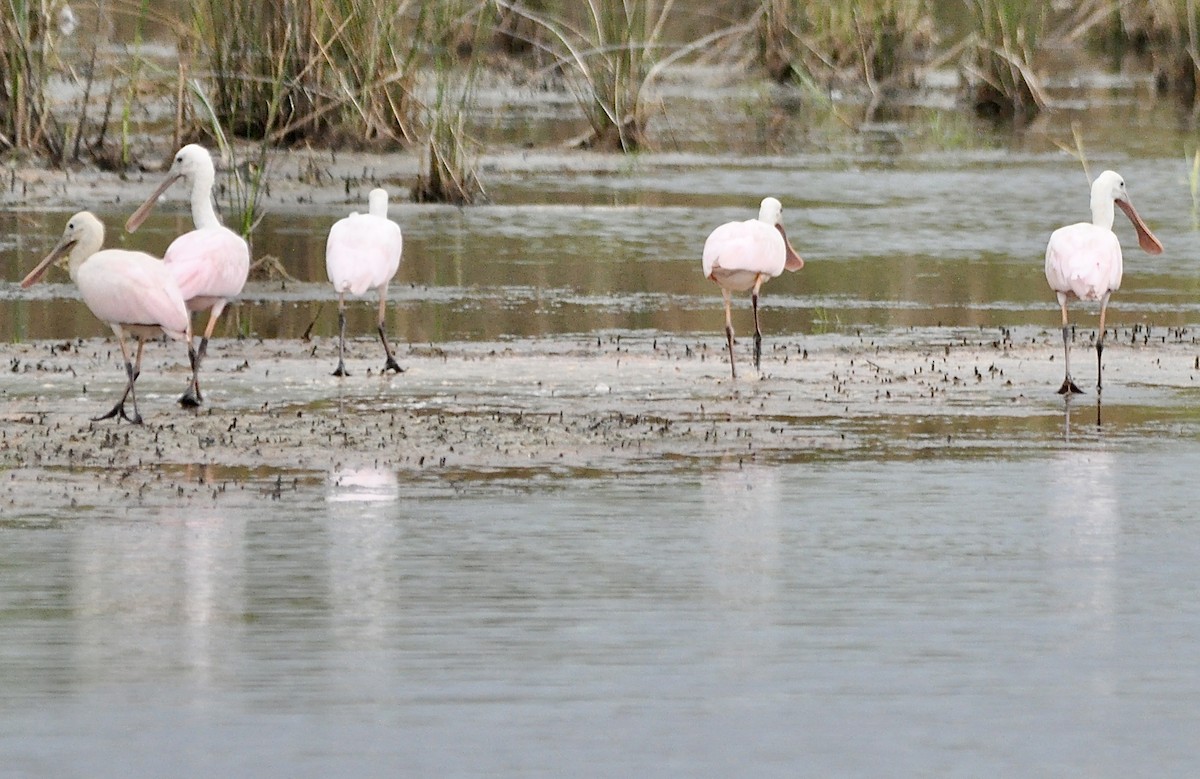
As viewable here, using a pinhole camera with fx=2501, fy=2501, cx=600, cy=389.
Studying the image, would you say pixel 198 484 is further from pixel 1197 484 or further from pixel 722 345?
pixel 722 345

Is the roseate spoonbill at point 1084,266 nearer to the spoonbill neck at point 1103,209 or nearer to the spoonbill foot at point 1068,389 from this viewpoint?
the spoonbill foot at point 1068,389

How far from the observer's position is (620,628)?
6.62m

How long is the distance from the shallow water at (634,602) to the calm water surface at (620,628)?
15 mm

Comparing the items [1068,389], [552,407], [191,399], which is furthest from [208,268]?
[1068,389]

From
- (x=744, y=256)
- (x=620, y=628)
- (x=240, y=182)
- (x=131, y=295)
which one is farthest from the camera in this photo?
(x=240, y=182)

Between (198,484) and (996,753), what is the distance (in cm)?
382

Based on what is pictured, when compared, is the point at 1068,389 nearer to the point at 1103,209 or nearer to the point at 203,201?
the point at 1103,209

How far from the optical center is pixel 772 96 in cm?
2878

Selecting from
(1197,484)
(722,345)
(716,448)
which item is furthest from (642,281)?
(1197,484)

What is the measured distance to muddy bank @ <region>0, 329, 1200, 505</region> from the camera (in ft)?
29.7

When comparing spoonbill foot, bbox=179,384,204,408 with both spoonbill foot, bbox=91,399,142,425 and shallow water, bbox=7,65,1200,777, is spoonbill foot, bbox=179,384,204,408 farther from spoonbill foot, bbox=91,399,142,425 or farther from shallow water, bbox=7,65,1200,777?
spoonbill foot, bbox=91,399,142,425

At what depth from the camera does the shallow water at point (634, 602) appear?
5613 millimetres

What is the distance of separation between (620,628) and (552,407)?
12.5 ft

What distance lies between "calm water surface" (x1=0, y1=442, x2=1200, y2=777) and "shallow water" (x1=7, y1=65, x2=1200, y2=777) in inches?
0.6
